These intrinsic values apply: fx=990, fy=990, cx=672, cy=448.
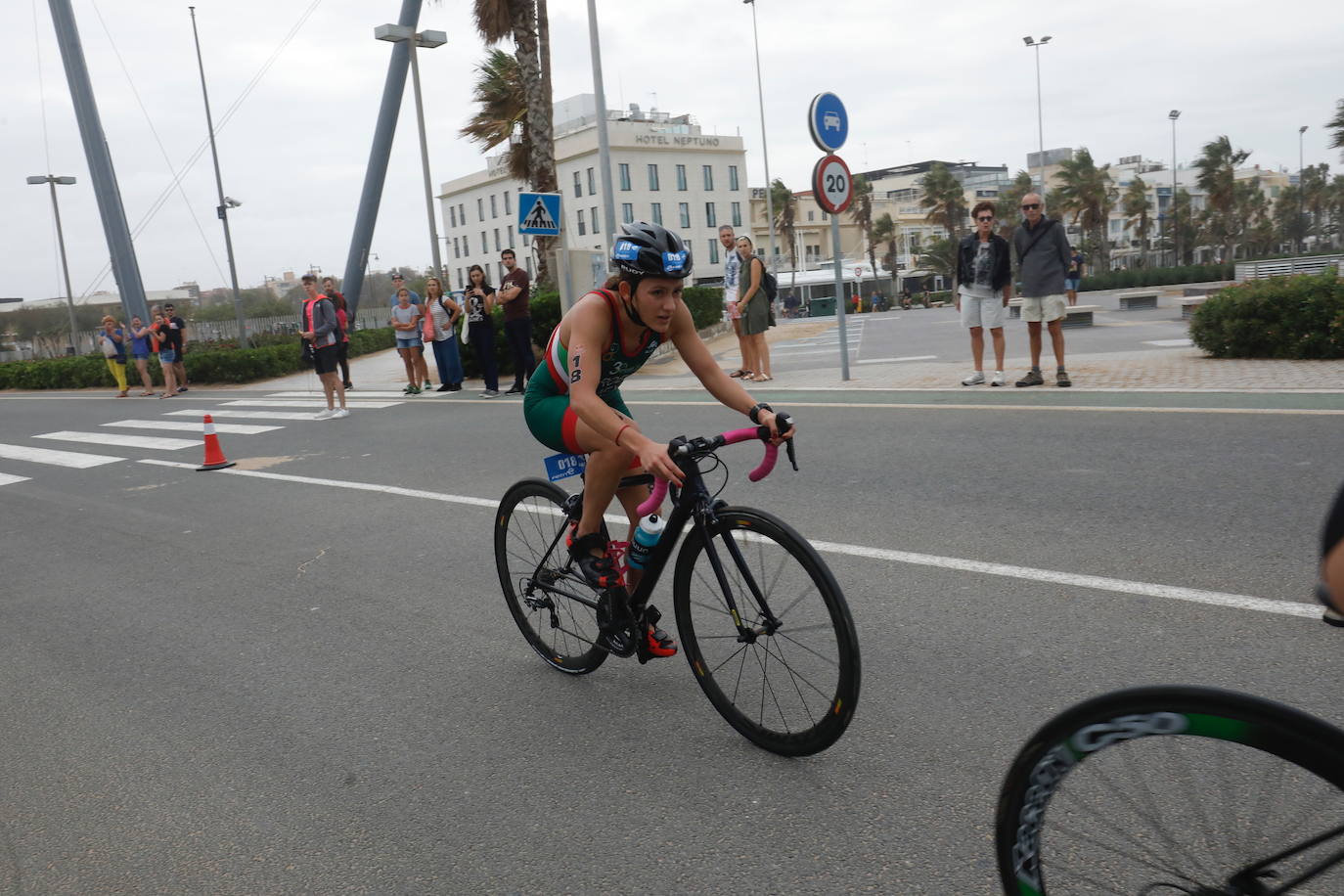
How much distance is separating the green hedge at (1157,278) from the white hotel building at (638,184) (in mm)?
37398

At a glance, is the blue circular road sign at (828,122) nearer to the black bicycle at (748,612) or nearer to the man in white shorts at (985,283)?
the man in white shorts at (985,283)

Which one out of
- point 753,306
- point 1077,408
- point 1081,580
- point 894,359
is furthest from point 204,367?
point 1081,580

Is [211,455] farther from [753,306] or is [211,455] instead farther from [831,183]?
[831,183]

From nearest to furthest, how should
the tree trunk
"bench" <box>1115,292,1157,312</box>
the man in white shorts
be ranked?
the man in white shorts, the tree trunk, "bench" <box>1115,292,1157,312</box>

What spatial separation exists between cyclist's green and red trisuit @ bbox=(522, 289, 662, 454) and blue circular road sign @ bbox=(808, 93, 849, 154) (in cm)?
892

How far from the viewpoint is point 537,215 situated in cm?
1555

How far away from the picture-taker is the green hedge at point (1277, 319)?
10367mm

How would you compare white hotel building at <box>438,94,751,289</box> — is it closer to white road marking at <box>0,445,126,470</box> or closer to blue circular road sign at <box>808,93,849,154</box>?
white road marking at <box>0,445,126,470</box>

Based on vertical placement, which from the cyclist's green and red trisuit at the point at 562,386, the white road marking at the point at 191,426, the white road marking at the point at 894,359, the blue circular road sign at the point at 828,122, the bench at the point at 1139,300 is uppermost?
the blue circular road sign at the point at 828,122

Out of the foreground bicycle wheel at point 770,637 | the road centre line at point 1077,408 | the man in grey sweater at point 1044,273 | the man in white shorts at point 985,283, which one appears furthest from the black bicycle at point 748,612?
the man in white shorts at point 985,283

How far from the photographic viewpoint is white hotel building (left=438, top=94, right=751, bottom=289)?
264 ft

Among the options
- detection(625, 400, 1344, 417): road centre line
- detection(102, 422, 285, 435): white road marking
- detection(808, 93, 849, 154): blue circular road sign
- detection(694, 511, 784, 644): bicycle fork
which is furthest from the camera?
detection(102, 422, 285, 435): white road marking

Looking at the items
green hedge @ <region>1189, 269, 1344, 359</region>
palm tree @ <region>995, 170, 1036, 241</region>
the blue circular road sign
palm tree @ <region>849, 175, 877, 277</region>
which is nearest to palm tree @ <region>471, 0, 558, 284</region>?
the blue circular road sign

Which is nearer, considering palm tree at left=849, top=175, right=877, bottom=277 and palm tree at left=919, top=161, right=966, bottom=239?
palm tree at left=919, top=161, right=966, bottom=239
